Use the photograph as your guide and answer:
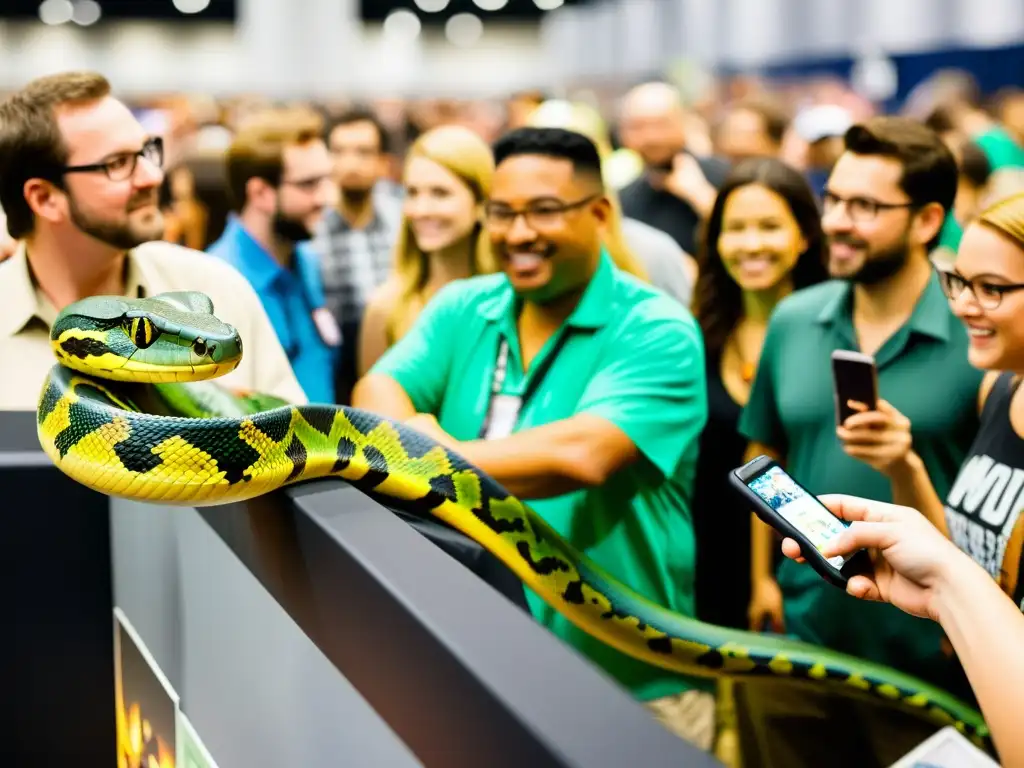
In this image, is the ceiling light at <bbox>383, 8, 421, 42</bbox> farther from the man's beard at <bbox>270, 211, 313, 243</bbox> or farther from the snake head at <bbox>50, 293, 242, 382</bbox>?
the snake head at <bbox>50, 293, 242, 382</bbox>

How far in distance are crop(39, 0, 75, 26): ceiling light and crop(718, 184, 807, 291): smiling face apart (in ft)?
102

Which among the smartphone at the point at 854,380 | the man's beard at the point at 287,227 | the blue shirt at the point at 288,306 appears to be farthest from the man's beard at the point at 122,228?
the man's beard at the point at 287,227

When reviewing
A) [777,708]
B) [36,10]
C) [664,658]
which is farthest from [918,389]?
[36,10]

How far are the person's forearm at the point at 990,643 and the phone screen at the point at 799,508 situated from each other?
0.17 m

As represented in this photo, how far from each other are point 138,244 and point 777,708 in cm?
168

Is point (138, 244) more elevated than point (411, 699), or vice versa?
point (138, 244)

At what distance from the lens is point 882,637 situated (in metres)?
2.57

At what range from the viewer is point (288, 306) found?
149 inches

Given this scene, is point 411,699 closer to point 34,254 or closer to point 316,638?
point 316,638

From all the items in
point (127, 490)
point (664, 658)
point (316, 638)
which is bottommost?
point (664, 658)

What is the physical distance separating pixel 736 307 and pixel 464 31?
35.5 m

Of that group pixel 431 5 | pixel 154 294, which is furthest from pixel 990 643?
pixel 431 5

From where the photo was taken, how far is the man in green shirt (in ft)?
7.61

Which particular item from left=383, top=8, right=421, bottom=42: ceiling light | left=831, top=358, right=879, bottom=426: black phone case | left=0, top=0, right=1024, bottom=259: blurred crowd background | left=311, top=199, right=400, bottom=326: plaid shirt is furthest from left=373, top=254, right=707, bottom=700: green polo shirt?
left=383, top=8, right=421, bottom=42: ceiling light
